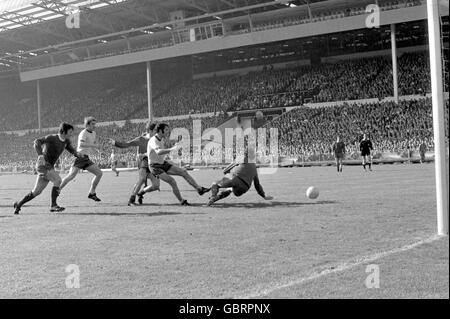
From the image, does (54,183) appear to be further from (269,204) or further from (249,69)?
(249,69)

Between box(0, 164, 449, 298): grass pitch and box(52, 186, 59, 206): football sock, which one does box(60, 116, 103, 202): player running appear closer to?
box(52, 186, 59, 206): football sock

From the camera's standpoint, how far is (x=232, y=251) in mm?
6531

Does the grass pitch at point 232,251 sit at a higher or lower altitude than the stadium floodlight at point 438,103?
lower

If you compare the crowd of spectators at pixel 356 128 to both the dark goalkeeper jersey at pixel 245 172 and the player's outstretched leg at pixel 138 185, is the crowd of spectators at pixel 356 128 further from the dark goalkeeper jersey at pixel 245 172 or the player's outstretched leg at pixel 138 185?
the player's outstretched leg at pixel 138 185

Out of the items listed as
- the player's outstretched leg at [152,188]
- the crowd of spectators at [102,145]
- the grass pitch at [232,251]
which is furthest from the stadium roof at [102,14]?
the grass pitch at [232,251]

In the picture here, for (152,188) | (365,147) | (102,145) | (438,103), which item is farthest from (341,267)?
(102,145)

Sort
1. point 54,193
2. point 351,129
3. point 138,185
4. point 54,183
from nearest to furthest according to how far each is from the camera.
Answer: point 54,183, point 54,193, point 138,185, point 351,129

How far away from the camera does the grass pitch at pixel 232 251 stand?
4.82 meters

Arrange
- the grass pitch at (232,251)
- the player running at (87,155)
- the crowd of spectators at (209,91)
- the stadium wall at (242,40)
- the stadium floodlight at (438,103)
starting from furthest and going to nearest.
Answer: the crowd of spectators at (209,91) → the stadium wall at (242,40) → the player running at (87,155) → the stadium floodlight at (438,103) → the grass pitch at (232,251)

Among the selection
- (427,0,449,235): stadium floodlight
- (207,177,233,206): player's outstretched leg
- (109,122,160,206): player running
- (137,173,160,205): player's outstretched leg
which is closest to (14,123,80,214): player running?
(109,122,160,206): player running

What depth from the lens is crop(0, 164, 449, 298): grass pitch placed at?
4824mm

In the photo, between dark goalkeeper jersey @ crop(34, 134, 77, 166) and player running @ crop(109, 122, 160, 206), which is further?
player running @ crop(109, 122, 160, 206)
